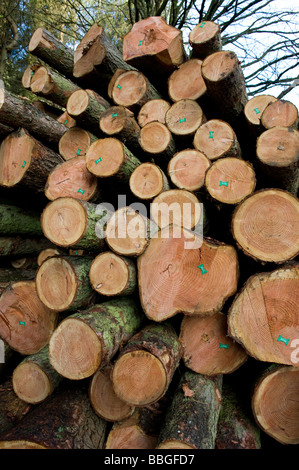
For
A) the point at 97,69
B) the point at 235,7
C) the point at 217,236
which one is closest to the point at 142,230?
the point at 217,236

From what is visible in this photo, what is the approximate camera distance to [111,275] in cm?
179

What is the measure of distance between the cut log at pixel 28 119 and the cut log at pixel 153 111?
33.3 inches

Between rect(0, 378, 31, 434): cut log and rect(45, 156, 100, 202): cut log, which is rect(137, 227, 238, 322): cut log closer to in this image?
rect(45, 156, 100, 202): cut log

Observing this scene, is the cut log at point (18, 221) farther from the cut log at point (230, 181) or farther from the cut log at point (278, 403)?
the cut log at point (278, 403)

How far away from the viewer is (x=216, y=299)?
168cm

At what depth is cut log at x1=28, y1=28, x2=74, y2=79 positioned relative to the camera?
3.64 m

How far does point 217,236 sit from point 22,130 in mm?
1938

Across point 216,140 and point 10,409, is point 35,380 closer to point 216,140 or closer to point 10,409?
point 10,409

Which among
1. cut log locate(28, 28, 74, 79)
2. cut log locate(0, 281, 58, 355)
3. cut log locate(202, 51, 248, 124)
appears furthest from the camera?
cut log locate(28, 28, 74, 79)

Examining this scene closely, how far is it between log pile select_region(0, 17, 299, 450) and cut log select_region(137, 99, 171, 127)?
0.40m

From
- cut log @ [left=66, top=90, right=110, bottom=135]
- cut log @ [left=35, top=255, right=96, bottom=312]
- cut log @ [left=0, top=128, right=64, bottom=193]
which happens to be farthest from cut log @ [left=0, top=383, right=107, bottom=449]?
cut log @ [left=66, top=90, right=110, bottom=135]

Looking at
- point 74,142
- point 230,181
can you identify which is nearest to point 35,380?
point 230,181

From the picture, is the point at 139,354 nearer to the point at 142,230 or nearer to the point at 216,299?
the point at 216,299

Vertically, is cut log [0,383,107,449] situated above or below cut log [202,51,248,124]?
below
